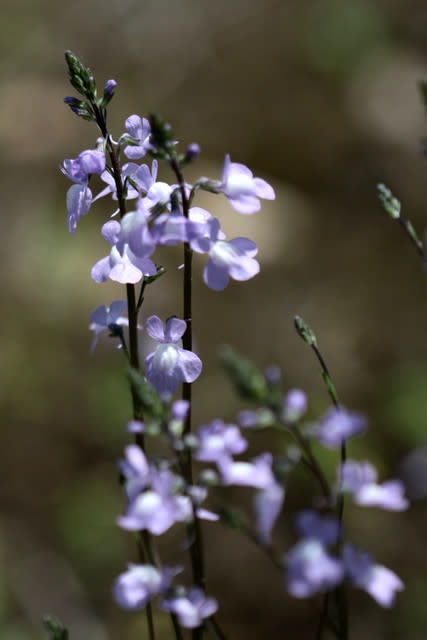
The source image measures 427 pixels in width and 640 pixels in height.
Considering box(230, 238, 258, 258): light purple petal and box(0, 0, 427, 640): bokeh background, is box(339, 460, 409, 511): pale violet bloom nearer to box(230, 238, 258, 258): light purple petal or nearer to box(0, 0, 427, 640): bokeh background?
box(230, 238, 258, 258): light purple petal

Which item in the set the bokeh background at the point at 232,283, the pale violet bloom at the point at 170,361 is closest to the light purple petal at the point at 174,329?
the pale violet bloom at the point at 170,361

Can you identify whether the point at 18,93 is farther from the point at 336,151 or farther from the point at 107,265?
the point at 107,265

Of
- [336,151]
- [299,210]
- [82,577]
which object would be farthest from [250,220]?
[82,577]

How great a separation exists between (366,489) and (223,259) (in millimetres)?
387

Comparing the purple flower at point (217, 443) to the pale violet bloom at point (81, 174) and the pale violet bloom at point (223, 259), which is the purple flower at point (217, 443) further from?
the pale violet bloom at point (81, 174)

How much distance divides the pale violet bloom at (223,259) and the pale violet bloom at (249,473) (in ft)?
0.94

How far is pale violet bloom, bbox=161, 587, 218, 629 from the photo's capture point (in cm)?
88

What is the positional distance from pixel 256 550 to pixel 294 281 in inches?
68.6

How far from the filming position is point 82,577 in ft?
10.3

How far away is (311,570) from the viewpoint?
29.0 inches

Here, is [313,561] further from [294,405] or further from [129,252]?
[129,252]

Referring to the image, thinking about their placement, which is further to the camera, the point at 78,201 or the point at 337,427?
the point at 78,201

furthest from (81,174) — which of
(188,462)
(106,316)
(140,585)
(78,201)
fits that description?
(140,585)

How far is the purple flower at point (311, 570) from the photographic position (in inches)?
28.8
